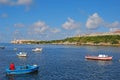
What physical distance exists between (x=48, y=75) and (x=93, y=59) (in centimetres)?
5650

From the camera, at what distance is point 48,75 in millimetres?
74562

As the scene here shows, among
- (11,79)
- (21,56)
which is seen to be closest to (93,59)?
(21,56)

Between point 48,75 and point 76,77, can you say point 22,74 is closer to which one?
point 48,75

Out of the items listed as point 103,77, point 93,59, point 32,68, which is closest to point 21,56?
point 93,59

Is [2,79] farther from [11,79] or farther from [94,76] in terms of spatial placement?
[94,76]

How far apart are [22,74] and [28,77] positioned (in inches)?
131

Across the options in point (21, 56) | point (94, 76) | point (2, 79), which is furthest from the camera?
point (21, 56)

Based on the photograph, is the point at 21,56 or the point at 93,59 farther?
the point at 21,56

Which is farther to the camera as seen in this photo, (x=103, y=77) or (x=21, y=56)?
(x=21, y=56)

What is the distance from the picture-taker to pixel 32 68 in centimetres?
7619

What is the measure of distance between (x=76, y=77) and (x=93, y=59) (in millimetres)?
57169

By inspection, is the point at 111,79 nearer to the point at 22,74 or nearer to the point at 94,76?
the point at 94,76

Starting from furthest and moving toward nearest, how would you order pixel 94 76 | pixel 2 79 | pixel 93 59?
pixel 93 59 → pixel 94 76 → pixel 2 79

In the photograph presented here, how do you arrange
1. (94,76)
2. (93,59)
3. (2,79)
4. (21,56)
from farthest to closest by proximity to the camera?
1. (21,56)
2. (93,59)
3. (94,76)
4. (2,79)
